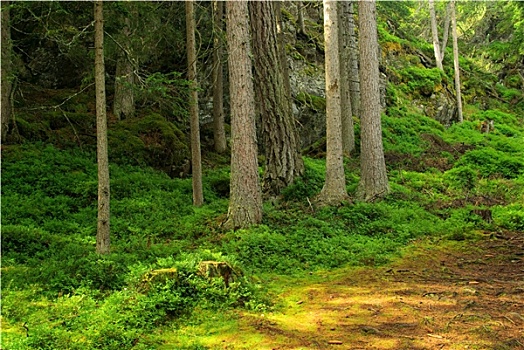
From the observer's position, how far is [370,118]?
37.6 ft

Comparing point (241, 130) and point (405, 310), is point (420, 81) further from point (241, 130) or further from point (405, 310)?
point (405, 310)

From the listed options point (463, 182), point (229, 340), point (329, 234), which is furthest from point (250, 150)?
point (463, 182)

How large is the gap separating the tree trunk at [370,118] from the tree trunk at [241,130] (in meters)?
3.42

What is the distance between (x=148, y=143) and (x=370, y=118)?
713cm

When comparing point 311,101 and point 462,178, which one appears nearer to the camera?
point 462,178

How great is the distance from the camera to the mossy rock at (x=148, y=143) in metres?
13.3

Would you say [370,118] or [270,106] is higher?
[270,106]

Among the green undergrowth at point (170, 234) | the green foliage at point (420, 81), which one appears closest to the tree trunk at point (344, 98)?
the green undergrowth at point (170, 234)

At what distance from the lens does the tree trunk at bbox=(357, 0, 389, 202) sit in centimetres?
1129

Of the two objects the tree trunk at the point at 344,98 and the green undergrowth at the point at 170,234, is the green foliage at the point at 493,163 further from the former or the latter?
the tree trunk at the point at 344,98

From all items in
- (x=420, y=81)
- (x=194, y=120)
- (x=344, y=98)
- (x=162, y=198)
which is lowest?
(x=162, y=198)

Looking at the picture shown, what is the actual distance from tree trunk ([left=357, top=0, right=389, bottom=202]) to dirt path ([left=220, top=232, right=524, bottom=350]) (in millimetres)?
3690

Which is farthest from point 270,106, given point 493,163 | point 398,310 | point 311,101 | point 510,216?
point 493,163

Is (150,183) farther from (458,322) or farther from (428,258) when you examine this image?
(458,322)
